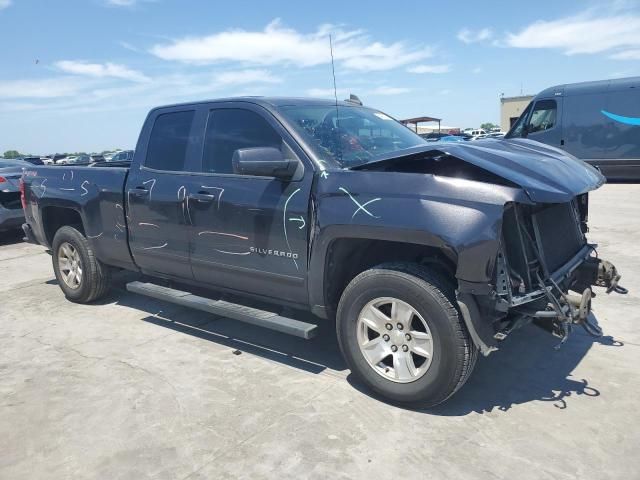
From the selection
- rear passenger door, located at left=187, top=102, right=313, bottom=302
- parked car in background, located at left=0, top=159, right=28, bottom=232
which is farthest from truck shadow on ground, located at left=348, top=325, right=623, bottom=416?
parked car in background, located at left=0, top=159, right=28, bottom=232

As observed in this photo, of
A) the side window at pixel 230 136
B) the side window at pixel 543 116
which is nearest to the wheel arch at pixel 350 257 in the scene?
the side window at pixel 230 136

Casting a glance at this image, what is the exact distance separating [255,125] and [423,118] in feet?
133

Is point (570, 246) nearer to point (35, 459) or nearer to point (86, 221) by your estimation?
point (35, 459)

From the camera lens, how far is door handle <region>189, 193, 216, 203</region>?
422 cm

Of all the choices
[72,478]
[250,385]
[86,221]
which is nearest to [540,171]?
[250,385]

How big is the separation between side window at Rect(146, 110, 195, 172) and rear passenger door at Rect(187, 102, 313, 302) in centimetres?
25

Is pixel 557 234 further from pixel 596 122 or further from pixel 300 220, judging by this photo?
pixel 596 122

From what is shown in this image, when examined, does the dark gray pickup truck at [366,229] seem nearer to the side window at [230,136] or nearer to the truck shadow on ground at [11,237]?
the side window at [230,136]

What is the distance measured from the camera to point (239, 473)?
9.23 ft

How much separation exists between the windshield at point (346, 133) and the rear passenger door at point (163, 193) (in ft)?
3.38

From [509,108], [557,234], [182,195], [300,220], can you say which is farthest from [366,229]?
[509,108]

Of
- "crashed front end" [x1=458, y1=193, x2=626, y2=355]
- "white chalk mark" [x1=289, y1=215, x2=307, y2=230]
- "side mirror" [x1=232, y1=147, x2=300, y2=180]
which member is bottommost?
"crashed front end" [x1=458, y1=193, x2=626, y2=355]

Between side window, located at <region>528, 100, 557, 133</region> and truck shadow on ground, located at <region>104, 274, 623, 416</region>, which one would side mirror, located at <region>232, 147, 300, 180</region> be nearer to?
truck shadow on ground, located at <region>104, 274, 623, 416</region>

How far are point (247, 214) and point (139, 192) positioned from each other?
140 centimetres
